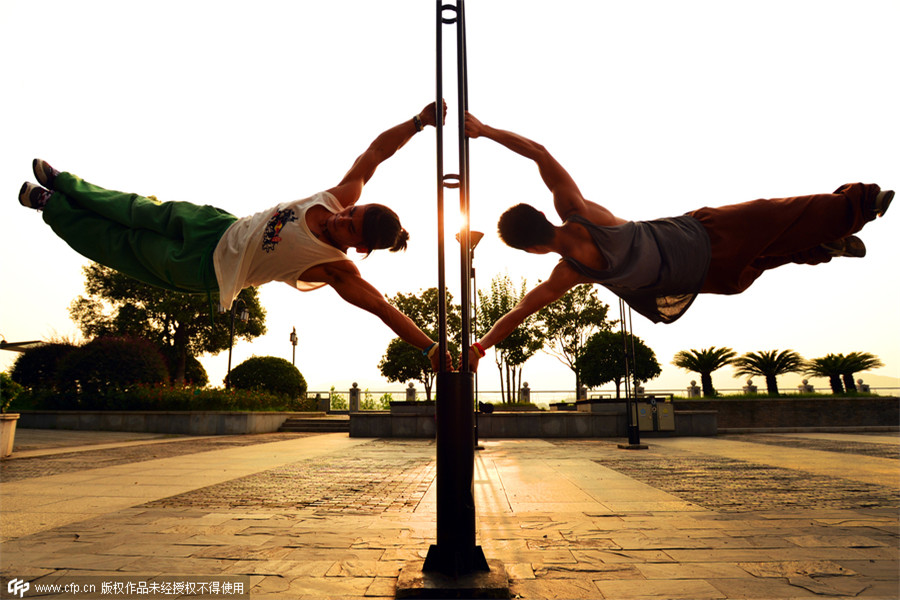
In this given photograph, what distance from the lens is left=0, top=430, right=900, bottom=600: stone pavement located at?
7.72 ft

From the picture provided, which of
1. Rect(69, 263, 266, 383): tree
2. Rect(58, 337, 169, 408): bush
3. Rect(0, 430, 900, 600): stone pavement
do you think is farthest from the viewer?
Rect(69, 263, 266, 383): tree

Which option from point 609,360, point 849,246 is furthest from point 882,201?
point 609,360

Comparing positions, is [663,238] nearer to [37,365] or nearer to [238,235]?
[238,235]

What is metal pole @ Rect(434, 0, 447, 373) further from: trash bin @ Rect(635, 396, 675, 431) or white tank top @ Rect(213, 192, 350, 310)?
trash bin @ Rect(635, 396, 675, 431)

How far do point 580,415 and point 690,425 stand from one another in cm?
302

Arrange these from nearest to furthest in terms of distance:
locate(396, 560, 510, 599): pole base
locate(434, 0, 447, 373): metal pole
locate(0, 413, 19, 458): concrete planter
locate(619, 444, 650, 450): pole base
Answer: locate(396, 560, 510, 599): pole base < locate(434, 0, 447, 373): metal pole < locate(0, 413, 19, 458): concrete planter < locate(619, 444, 650, 450): pole base

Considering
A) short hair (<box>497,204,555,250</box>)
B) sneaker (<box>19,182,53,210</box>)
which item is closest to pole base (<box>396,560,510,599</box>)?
short hair (<box>497,204,555,250</box>)

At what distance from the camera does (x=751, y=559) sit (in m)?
2.63

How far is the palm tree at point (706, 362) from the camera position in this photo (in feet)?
Answer: 70.3

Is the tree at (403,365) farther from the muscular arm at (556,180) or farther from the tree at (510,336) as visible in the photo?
the muscular arm at (556,180)

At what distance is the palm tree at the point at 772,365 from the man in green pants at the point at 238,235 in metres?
21.6

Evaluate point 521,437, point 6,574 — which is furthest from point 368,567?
point 521,437

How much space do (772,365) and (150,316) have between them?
3078cm

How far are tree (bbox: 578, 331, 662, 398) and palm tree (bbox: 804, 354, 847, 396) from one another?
601cm
